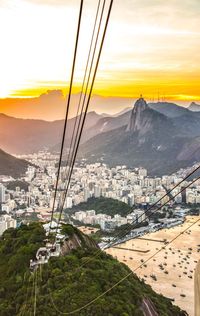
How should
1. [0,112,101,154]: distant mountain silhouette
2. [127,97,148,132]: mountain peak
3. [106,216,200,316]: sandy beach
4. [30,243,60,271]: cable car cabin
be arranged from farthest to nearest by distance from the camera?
1. [0,112,101,154]: distant mountain silhouette
2. [127,97,148,132]: mountain peak
3. [106,216,200,316]: sandy beach
4. [30,243,60,271]: cable car cabin

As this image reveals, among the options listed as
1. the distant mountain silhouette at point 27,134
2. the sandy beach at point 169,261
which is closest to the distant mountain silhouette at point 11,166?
the sandy beach at point 169,261

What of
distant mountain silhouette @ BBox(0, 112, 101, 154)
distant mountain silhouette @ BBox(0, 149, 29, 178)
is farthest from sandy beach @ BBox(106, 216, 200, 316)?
distant mountain silhouette @ BBox(0, 112, 101, 154)

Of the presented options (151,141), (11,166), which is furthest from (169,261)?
(151,141)

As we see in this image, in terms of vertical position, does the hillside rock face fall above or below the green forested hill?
above

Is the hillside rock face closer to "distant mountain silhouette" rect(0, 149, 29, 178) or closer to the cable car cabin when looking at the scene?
"distant mountain silhouette" rect(0, 149, 29, 178)

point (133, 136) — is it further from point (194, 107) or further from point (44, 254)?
point (44, 254)


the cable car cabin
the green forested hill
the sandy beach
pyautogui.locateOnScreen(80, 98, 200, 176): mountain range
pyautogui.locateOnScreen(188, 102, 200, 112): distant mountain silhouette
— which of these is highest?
pyautogui.locateOnScreen(188, 102, 200, 112): distant mountain silhouette
